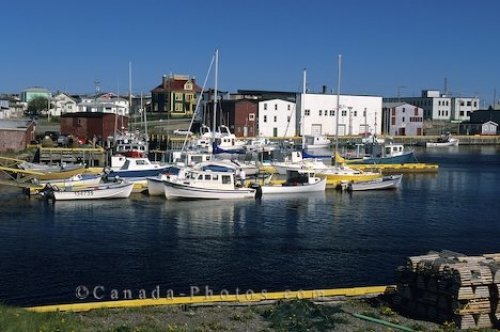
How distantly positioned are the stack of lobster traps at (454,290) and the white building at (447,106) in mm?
139303

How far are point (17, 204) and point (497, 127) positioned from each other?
108917mm

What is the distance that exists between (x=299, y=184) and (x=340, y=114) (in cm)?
5878

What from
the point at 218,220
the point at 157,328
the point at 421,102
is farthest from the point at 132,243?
the point at 421,102

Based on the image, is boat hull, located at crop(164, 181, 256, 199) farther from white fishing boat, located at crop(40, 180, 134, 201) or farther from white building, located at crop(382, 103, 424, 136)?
white building, located at crop(382, 103, 424, 136)

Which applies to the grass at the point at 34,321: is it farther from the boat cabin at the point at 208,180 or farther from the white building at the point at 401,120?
the white building at the point at 401,120

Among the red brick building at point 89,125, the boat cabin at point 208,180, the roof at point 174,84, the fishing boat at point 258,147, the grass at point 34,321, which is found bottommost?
the grass at point 34,321

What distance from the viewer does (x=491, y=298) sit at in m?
14.2

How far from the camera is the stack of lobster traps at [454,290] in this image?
14.0 metres

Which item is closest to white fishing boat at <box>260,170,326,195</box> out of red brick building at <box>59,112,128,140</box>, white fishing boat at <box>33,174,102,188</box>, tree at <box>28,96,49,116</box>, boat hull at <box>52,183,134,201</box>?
boat hull at <box>52,183,134,201</box>

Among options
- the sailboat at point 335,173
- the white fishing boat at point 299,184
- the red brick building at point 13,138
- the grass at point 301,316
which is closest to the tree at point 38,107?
the red brick building at point 13,138

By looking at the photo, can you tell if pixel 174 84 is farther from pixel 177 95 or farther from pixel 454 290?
pixel 454 290

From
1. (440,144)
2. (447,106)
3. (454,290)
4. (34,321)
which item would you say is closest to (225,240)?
(454,290)

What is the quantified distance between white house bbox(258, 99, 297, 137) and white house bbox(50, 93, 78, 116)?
148ft

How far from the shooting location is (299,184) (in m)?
42.8
